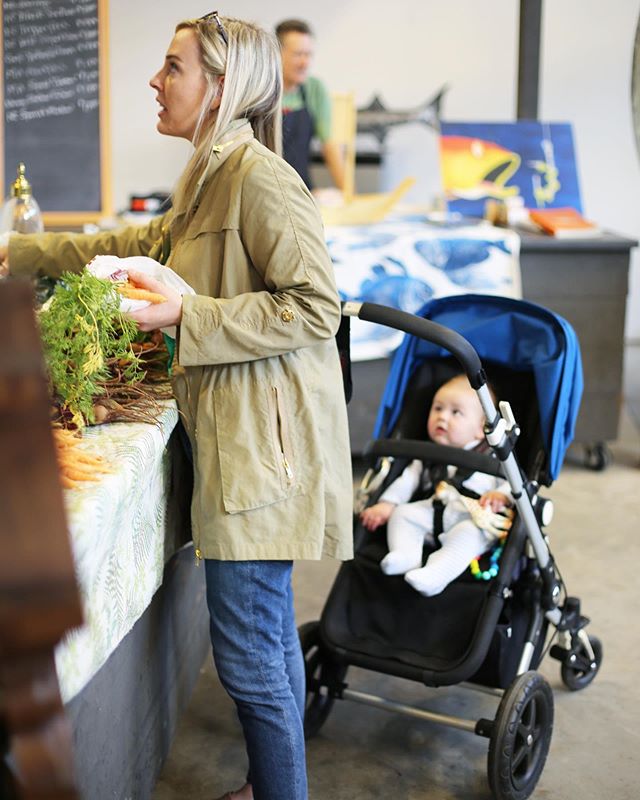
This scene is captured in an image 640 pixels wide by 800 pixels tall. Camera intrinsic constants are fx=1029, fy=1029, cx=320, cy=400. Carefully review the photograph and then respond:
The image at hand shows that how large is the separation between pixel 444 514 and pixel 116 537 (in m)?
1.09

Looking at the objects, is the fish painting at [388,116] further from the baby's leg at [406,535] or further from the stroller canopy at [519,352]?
the baby's leg at [406,535]

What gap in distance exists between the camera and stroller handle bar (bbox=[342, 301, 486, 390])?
6.42ft

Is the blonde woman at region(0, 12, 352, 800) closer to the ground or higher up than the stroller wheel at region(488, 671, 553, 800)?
higher up

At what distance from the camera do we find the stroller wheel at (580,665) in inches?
102

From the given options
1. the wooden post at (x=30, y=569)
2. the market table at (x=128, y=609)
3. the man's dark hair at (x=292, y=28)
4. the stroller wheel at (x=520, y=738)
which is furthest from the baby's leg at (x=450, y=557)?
the man's dark hair at (x=292, y=28)

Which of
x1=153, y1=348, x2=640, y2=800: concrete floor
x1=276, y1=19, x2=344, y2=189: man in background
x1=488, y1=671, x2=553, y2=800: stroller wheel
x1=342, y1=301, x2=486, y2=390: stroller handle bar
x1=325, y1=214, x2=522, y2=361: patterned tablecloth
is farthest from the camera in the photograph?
x1=276, y1=19, x2=344, y2=189: man in background

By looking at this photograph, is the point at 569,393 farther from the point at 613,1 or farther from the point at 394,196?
the point at 613,1

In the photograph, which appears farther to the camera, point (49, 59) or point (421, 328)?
point (49, 59)

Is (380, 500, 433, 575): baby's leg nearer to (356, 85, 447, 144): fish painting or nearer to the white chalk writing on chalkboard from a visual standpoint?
the white chalk writing on chalkboard

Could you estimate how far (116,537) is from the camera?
4.92ft

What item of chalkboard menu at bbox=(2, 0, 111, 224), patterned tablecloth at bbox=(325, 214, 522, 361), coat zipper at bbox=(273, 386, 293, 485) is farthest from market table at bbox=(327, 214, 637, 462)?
coat zipper at bbox=(273, 386, 293, 485)

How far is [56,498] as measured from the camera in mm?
796

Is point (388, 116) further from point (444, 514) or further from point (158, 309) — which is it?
point (158, 309)

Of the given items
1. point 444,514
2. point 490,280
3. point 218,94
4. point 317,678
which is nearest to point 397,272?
point 490,280
